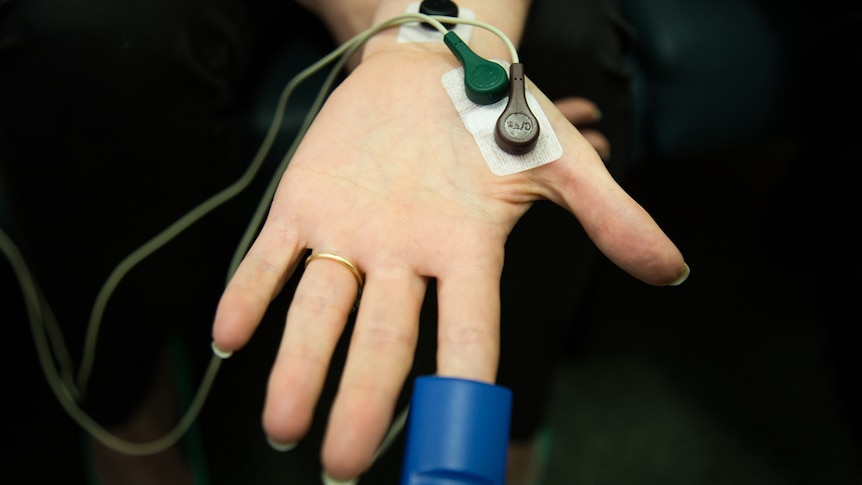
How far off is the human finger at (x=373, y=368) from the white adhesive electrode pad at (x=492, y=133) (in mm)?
127

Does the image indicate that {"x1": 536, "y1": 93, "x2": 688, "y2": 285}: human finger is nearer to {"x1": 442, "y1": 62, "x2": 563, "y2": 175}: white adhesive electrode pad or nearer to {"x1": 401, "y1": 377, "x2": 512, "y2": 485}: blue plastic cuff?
{"x1": 442, "y1": 62, "x2": 563, "y2": 175}: white adhesive electrode pad

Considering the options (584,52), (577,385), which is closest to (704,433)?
(577,385)

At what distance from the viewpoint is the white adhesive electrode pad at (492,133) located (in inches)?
21.2

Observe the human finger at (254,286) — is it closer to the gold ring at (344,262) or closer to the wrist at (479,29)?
the gold ring at (344,262)

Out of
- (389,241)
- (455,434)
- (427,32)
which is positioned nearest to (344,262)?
(389,241)

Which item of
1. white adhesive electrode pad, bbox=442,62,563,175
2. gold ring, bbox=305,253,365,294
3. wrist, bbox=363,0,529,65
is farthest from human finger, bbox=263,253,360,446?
wrist, bbox=363,0,529,65

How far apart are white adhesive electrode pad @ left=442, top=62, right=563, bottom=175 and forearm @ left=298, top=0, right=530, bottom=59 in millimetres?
81

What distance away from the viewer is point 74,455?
845 millimetres

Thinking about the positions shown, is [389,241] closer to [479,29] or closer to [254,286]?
[254,286]

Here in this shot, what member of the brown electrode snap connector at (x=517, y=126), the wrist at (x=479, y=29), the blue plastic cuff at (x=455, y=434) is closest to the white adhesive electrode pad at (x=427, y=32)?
the wrist at (x=479, y=29)

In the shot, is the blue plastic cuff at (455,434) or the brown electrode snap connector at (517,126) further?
the brown electrode snap connector at (517,126)

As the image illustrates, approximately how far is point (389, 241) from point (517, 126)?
0.14 meters

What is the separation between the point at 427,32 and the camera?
652 mm

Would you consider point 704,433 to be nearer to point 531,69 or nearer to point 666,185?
point 666,185
